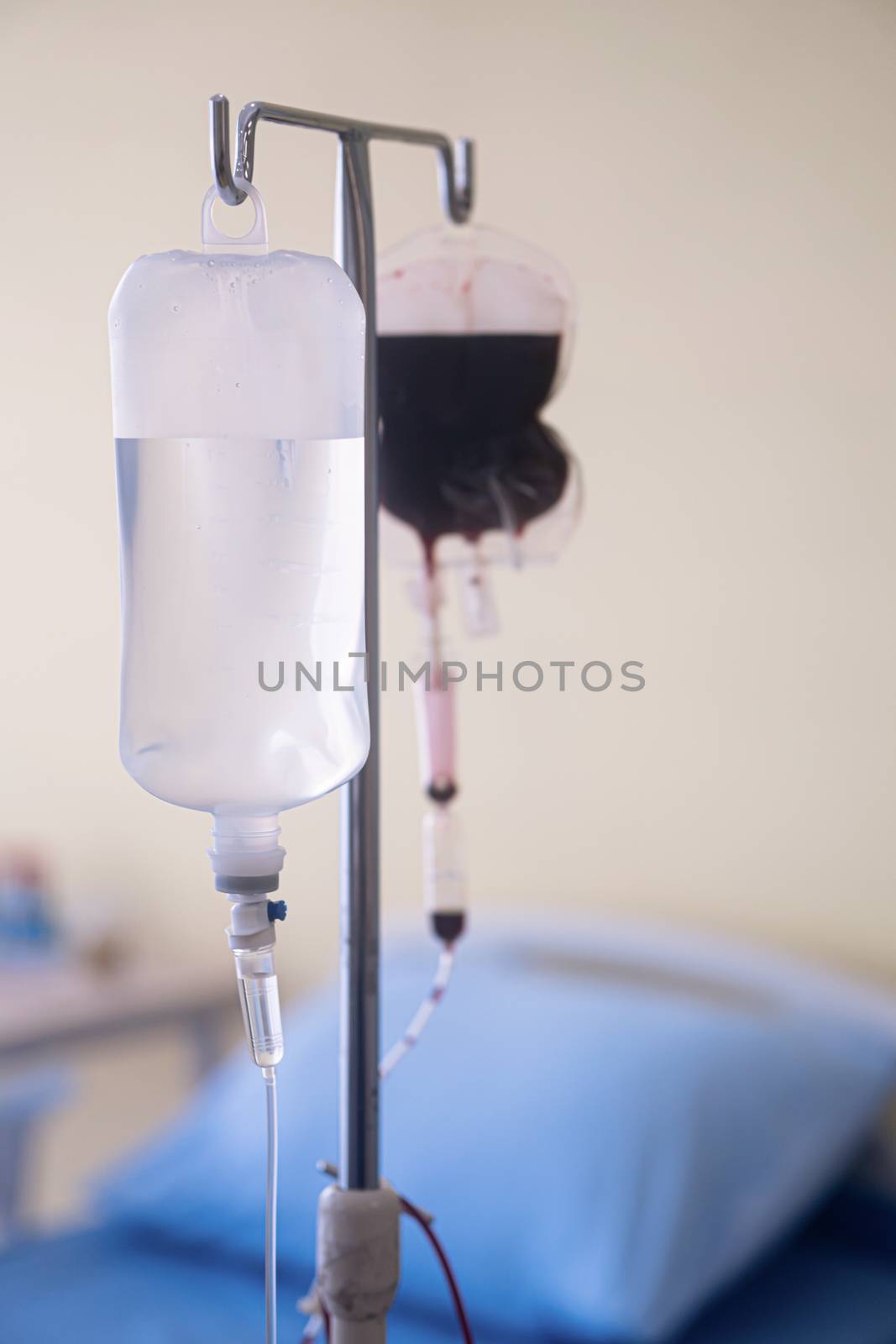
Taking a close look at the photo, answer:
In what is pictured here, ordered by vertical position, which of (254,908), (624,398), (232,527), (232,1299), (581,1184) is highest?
(624,398)

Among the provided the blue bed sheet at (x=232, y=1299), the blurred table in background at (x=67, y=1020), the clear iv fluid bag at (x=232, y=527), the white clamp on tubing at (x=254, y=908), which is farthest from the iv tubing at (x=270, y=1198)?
the blurred table in background at (x=67, y=1020)

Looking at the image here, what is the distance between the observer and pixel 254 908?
550 mm

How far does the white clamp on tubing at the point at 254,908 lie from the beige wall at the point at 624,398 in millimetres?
549

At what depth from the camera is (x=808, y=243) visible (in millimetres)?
1267

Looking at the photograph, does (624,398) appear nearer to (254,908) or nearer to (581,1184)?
(581,1184)

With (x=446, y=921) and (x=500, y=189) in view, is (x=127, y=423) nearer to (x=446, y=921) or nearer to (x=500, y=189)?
(x=446, y=921)

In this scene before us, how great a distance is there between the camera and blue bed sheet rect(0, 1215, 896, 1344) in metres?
1.14

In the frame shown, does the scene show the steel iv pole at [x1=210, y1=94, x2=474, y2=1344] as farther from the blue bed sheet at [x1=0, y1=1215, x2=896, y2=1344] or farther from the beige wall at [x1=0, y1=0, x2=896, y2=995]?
the blue bed sheet at [x1=0, y1=1215, x2=896, y2=1344]

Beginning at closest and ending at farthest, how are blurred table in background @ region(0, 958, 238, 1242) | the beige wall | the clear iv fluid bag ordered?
1. the clear iv fluid bag
2. the beige wall
3. blurred table in background @ region(0, 958, 238, 1242)

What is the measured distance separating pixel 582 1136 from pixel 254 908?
74cm

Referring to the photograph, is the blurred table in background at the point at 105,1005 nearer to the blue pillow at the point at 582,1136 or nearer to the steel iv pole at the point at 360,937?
the blue pillow at the point at 582,1136

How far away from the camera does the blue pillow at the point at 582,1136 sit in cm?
112

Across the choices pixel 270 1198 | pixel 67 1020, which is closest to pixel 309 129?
pixel 270 1198

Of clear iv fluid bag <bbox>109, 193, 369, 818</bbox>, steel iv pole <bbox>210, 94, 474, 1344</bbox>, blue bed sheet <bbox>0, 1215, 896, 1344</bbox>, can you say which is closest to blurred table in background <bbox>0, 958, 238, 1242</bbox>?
blue bed sheet <bbox>0, 1215, 896, 1344</bbox>
